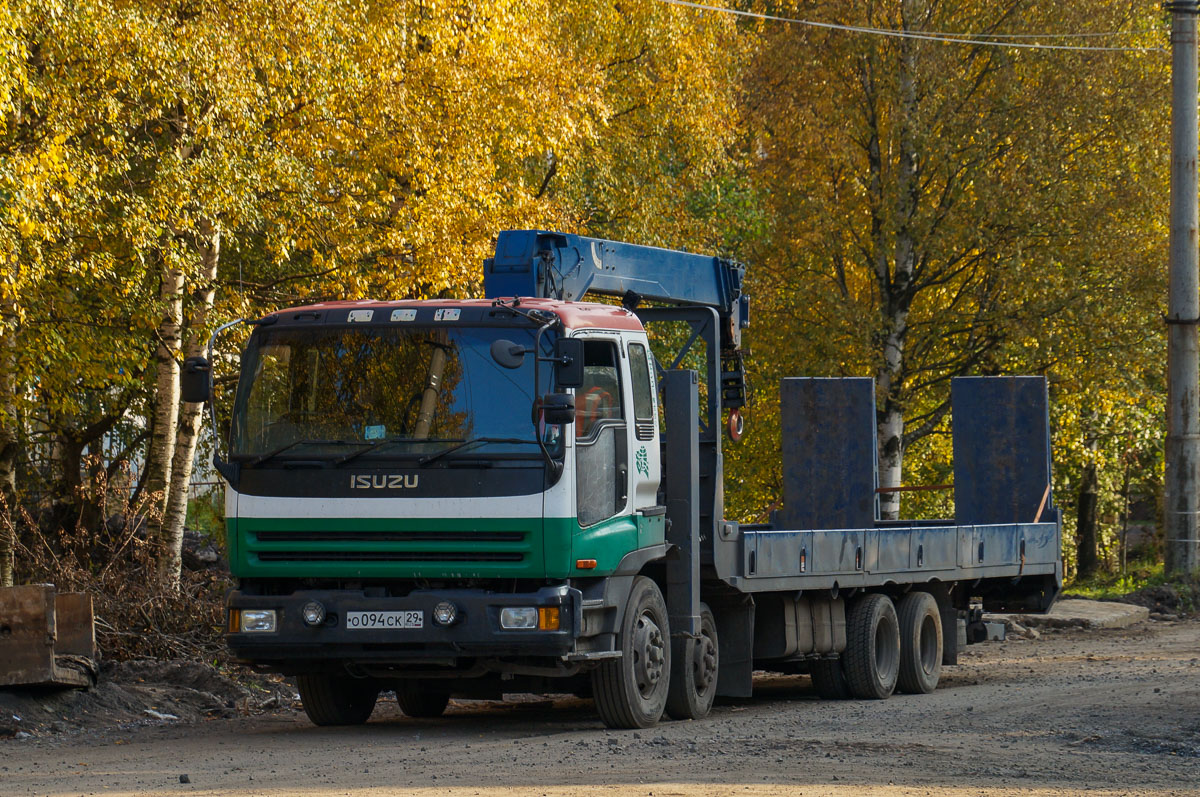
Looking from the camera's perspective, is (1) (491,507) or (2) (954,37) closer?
(1) (491,507)

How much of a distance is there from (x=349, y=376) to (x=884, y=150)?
17724 mm

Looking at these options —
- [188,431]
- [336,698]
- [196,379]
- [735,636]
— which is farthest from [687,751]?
[188,431]

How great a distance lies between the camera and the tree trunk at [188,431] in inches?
668

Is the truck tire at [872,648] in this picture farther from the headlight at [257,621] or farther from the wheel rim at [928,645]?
the headlight at [257,621]

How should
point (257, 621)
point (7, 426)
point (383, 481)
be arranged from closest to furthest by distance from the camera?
point (383, 481) → point (257, 621) → point (7, 426)

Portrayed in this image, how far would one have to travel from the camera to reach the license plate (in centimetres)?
1009

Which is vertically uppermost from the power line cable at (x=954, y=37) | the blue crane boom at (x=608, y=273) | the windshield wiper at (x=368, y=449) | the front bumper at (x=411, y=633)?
the power line cable at (x=954, y=37)

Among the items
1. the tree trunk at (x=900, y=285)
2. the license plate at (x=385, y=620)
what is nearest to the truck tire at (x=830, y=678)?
the license plate at (x=385, y=620)

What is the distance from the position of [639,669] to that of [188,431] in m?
8.29

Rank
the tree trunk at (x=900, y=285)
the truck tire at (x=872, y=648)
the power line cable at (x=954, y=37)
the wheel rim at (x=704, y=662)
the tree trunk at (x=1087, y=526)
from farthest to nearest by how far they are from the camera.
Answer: the tree trunk at (x=1087, y=526) → the tree trunk at (x=900, y=285) → the power line cable at (x=954, y=37) → the truck tire at (x=872, y=648) → the wheel rim at (x=704, y=662)

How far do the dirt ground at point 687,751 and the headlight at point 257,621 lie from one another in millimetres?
731

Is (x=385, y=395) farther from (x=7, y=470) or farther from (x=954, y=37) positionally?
(x=954, y=37)

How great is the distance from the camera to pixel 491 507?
997 cm

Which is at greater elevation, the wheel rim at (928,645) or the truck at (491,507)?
the truck at (491,507)
